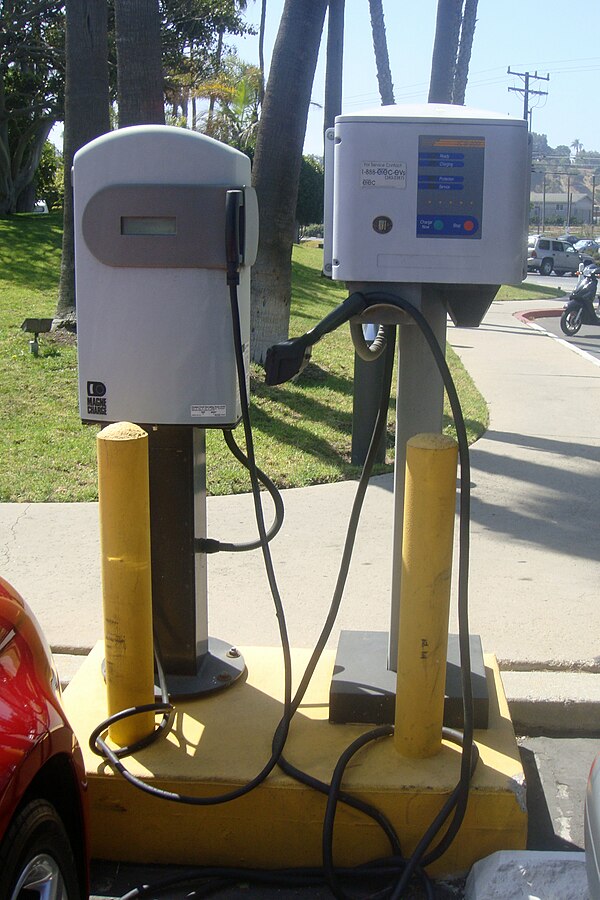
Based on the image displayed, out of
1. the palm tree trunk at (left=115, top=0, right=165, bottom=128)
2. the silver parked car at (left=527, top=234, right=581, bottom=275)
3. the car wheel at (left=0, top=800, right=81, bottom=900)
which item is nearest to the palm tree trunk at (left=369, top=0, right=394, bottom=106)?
the palm tree trunk at (left=115, top=0, right=165, bottom=128)

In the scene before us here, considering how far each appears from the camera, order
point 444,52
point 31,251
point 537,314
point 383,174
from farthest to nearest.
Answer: point 537,314 < point 31,251 < point 444,52 < point 383,174

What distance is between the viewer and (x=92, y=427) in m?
7.62

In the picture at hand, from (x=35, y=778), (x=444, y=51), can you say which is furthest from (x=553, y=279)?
(x=35, y=778)

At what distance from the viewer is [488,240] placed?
8.79 feet

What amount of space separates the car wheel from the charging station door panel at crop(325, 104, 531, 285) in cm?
157

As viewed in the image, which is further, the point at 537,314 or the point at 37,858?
the point at 537,314

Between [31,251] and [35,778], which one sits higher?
[31,251]

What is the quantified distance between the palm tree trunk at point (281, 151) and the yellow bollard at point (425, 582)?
20.3 ft

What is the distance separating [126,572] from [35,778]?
2.72 ft

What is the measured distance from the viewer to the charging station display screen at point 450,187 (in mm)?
2639

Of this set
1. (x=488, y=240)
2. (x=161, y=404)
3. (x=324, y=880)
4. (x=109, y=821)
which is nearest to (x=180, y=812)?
(x=109, y=821)

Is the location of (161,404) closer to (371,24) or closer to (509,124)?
(509,124)

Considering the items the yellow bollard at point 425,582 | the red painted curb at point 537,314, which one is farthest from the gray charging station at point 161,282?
the red painted curb at point 537,314

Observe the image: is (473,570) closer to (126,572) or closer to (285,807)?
(285,807)
